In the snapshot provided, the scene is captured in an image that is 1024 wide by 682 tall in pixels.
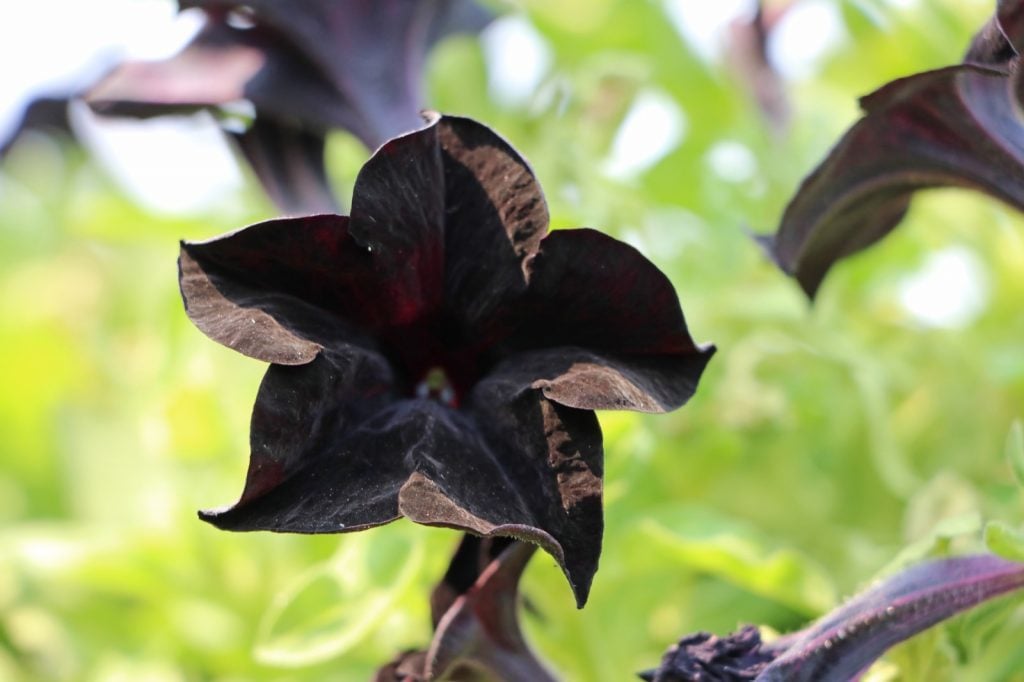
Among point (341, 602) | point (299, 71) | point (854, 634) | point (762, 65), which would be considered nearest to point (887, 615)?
point (854, 634)

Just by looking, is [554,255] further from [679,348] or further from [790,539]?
[790,539]

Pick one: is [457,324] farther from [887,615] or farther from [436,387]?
[887,615]

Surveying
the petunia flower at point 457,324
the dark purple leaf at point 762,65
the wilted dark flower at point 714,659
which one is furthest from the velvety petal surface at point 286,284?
the dark purple leaf at point 762,65

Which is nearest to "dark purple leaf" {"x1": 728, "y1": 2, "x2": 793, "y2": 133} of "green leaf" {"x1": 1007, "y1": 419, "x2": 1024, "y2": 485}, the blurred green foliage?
the blurred green foliage

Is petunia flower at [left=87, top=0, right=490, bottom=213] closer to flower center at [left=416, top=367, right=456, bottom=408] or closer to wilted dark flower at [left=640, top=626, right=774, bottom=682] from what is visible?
flower center at [left=416, top=367, right=456, bottom=408]

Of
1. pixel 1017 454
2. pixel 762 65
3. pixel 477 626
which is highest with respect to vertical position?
pixel 762 65
